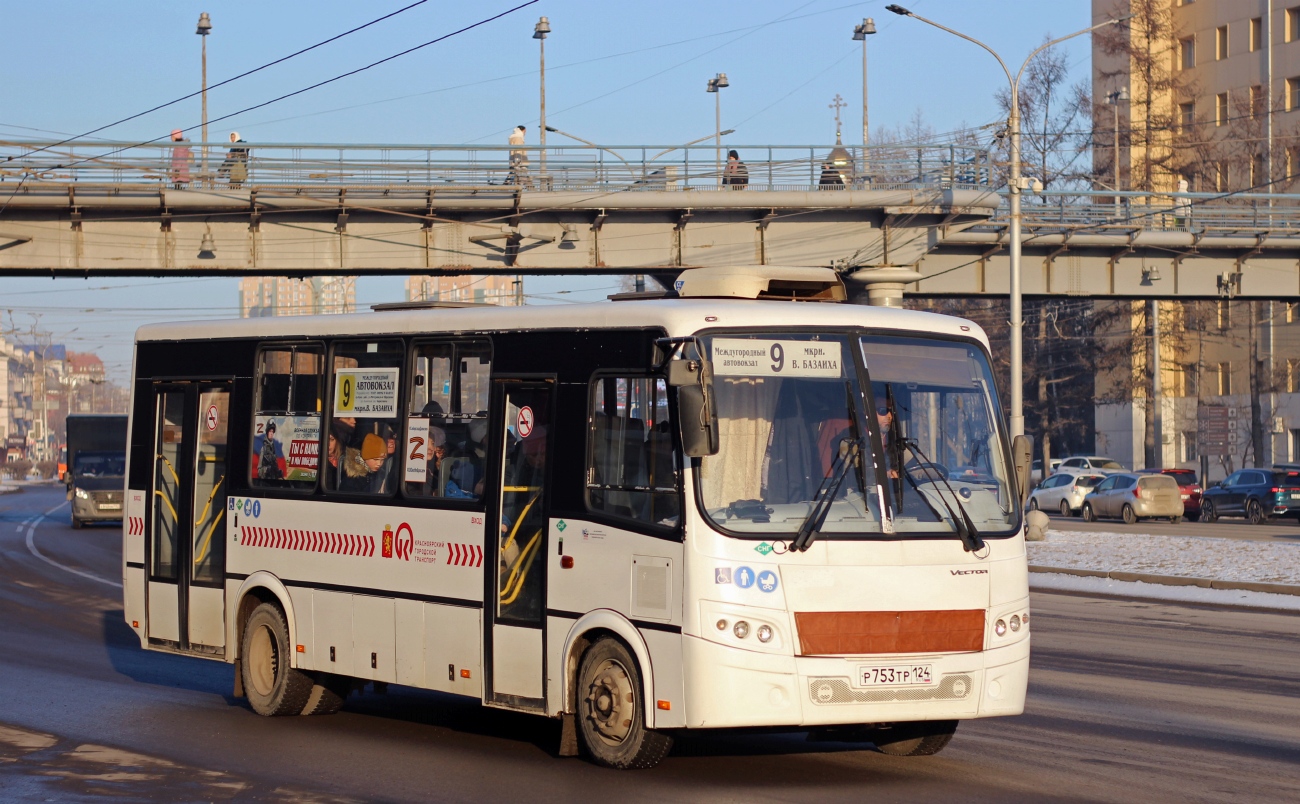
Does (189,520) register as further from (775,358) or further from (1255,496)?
(1255,496)

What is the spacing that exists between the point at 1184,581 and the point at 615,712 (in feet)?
53.9

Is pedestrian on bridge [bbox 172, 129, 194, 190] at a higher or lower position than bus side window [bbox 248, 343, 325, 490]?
higher

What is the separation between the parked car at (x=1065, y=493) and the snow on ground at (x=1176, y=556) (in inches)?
735

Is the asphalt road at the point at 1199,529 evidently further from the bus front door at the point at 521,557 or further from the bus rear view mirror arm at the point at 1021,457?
the bus front door at the point at 521,557

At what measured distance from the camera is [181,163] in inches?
1462

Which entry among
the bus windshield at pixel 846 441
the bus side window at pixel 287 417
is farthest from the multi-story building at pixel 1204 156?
the bus windshield at pixel 846 441

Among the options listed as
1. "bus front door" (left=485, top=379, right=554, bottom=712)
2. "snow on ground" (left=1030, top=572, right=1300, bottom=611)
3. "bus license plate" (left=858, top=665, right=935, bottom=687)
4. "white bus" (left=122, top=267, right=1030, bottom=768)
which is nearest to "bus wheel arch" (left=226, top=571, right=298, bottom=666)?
"white bus" (left=122, top=267, right=1030, bottom=768)

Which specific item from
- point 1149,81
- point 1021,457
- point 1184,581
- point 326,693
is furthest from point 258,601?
point 1149,81

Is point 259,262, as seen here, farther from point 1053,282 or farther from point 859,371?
point 859,371

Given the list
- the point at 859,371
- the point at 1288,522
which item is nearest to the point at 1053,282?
the point at 1288,522

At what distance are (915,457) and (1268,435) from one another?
6669 centimetres

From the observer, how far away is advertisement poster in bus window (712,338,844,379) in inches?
355

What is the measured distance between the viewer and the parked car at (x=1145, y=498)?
4631cm

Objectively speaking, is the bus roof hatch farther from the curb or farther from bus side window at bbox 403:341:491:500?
the curb
